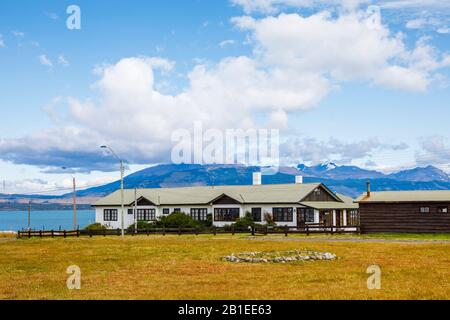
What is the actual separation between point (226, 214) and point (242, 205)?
2611mm

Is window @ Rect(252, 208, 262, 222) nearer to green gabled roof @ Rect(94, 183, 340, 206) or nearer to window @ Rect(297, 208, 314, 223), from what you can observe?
green gabled roof @ Rect(94, 183, 340, 206)

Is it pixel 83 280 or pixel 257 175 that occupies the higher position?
pixel 257 175

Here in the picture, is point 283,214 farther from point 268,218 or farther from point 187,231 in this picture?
point 187,231

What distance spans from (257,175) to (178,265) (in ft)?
204

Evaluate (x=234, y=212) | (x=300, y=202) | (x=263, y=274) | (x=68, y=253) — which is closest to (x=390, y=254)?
(x=263, y=274)

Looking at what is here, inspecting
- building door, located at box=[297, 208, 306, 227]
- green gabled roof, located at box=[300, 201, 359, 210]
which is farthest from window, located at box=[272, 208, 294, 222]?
green gabled roof, located at box=[300, 201, 359, 210]

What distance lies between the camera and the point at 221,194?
3061 inches

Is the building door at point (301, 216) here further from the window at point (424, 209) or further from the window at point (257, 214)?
the window at point (424, 209)

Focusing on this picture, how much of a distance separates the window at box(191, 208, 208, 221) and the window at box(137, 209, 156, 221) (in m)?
6.17

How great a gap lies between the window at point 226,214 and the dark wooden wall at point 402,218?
21.0 m

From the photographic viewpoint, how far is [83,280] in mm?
24234

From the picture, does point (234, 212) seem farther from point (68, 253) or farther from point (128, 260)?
point (128, 260)

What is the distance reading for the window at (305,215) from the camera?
72.4 m
